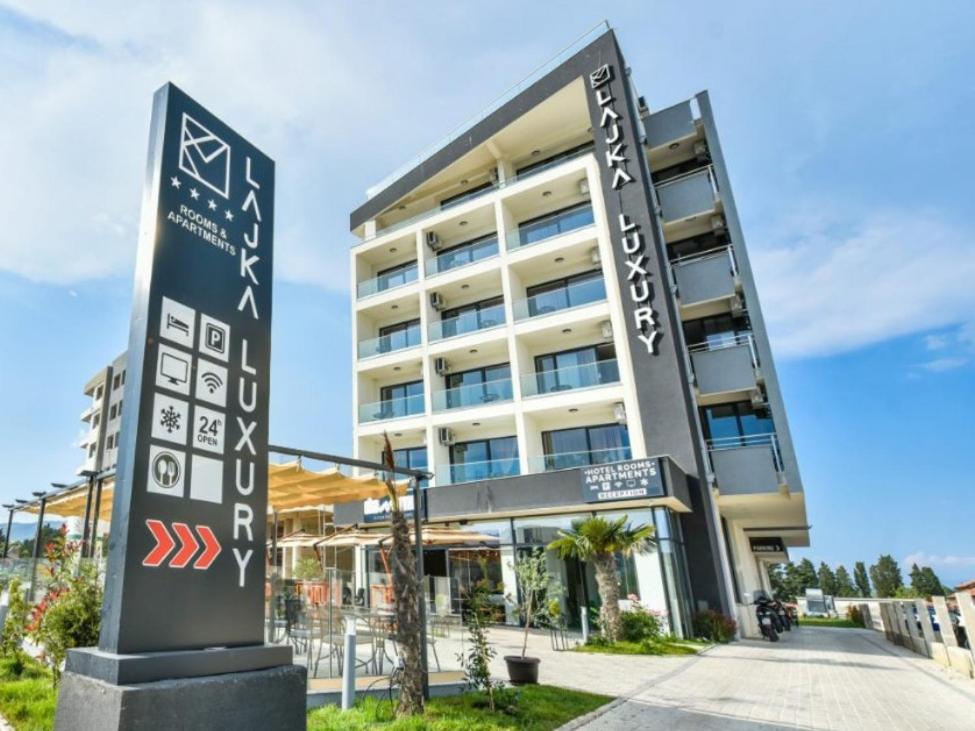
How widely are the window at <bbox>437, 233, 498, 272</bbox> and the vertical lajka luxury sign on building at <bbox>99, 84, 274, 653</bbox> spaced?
62.4 ft

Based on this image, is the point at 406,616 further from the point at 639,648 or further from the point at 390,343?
the point at 390,343

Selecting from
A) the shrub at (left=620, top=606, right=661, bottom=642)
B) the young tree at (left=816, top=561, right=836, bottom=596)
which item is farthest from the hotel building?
the young tree at (left=816, top=561, right=836, bottom=596)

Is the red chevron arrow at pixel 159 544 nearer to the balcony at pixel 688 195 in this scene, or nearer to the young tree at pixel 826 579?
the balcony at pixel 688 195

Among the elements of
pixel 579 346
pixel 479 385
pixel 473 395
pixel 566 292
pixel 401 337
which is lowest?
pixel 473 395

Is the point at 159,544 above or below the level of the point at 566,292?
below

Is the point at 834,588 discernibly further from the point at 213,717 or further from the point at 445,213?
the point at 213,717

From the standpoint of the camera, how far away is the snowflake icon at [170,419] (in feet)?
11.9

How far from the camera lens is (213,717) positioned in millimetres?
3127

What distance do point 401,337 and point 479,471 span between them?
795cm

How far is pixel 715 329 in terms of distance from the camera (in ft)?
70.2

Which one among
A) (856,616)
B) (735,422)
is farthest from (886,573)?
(735,422)

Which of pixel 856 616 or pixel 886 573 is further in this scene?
pixel 886 573

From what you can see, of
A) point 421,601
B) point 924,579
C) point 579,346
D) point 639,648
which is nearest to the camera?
point 421,601

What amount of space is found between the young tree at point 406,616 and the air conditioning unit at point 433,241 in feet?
64.5
